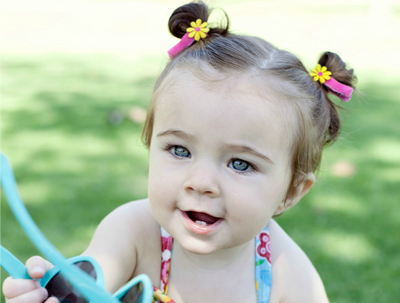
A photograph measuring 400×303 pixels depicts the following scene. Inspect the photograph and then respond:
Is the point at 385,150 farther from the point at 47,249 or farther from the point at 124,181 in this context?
the point at 47,249

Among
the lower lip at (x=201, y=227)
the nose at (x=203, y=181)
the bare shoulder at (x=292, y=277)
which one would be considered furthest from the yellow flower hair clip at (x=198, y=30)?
the bare shoulder at (x=292, y=277)

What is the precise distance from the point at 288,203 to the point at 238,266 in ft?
0.79

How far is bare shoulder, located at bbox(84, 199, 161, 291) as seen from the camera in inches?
53.3

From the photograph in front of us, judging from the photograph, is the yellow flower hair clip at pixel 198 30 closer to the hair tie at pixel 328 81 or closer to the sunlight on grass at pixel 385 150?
the hair tie at pixel 328 81

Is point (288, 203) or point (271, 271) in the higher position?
point (288, 203)

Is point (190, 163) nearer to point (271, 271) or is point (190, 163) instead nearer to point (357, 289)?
point (271, 271)

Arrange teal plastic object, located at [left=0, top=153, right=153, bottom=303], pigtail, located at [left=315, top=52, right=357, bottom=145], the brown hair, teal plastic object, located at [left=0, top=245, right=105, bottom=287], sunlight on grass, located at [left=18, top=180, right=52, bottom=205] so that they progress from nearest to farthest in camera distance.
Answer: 1. teal plastic object, located at [left=0, top=153, right=153, bottom=303]
2. teal plastic object, located at [left=0, top=245, right=105, bottom=287]
3. the brown hair
4. pigtail, located at [left=315, top=52, right=357, bottom=145]
5. sunlight on grass, located at [left=18, top=180, right=52, bottom=205]

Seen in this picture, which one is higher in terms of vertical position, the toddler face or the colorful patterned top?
the toddler face

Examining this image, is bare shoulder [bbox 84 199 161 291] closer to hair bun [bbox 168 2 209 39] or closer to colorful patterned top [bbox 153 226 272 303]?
colorful patterned top [bbox 153 226 272 303]

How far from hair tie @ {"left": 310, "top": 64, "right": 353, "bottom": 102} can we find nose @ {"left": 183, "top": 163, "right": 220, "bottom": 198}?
1.72 feet

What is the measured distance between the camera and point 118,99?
4203 millimetres

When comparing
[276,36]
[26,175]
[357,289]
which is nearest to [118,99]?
[26,175]

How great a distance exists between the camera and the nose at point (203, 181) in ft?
3.71

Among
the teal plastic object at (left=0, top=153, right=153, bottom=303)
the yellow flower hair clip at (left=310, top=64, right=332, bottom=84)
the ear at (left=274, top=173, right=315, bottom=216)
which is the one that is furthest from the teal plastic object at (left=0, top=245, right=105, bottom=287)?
the yellow flower hair clip at (left=310, top=64, right=332, bottom=84)
